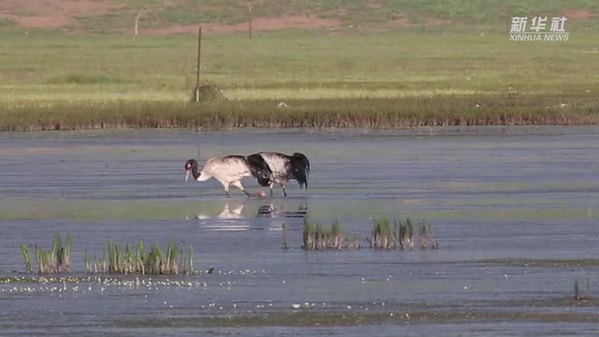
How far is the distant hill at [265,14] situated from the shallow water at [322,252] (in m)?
79.4

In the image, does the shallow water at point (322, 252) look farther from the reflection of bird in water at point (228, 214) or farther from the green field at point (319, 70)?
the green field at point (319, 70)

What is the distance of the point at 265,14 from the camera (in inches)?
4584

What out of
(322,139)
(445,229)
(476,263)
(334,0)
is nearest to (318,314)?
(476,263)

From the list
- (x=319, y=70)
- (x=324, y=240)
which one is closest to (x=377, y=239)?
(x=324, y=240)

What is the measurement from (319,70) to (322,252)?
57230 millimetres

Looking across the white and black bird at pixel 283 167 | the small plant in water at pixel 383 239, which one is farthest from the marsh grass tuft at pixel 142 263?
the white and black bird at pixel 283 167

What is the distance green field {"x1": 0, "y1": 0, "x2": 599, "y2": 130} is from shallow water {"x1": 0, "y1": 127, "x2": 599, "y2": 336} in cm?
786

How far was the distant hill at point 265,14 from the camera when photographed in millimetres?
112625

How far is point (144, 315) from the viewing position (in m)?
13.0

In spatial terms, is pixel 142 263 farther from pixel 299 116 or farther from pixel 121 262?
pixel 299 116

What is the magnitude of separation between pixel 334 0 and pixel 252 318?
110 metres

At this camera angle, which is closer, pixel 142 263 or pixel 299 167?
pixel 142 263

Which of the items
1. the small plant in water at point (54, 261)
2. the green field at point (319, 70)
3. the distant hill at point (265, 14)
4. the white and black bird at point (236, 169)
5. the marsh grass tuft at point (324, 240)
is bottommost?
the small plant in water at point (54, 261)

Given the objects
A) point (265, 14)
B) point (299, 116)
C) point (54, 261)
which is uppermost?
point (265, 14)
